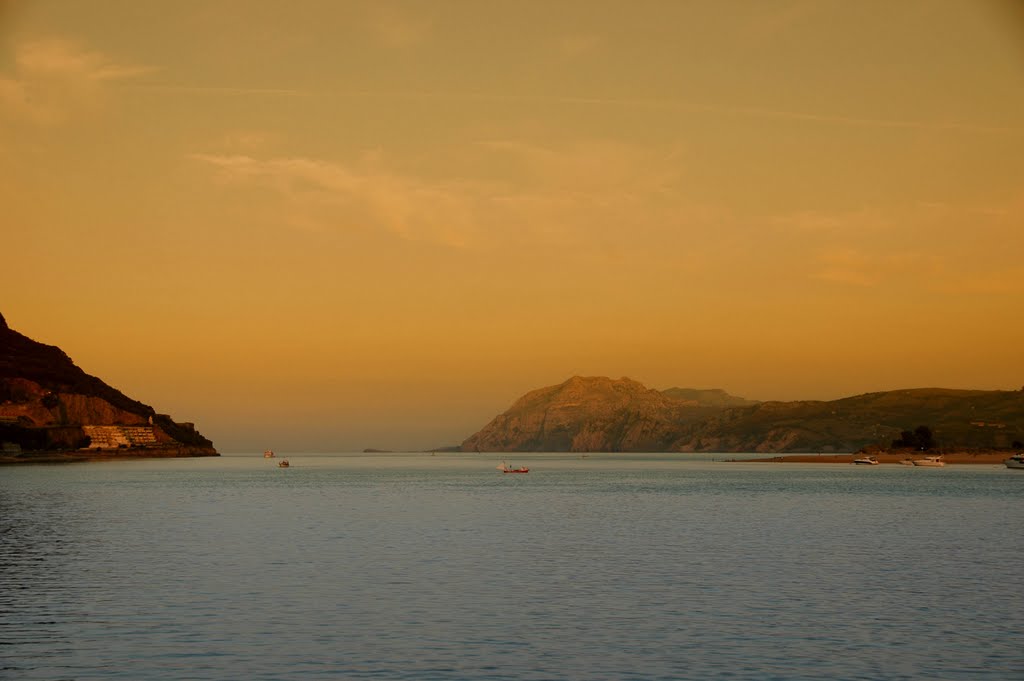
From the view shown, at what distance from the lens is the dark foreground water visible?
33.5 metres

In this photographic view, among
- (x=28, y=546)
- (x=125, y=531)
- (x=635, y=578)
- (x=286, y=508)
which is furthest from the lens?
→ (x=286, y=508)

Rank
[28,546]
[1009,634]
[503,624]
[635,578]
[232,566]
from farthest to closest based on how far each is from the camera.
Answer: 1. [28,546]
2. [232,566]
3. [635,578]
4. [503,624]
5. [1009,634]

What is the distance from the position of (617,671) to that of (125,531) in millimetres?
63544

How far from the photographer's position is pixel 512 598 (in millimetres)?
46906

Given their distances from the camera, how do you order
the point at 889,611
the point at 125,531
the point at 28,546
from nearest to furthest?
the point at 889,611
the point at 28,546
the point at 125,531

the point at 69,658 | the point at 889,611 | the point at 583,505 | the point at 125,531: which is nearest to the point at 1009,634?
the point at 889,611

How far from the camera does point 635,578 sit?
176ft

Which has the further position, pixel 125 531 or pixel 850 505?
pixel 850 505

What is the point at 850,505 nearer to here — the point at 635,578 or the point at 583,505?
the point at 583,505

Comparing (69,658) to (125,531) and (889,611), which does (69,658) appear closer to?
(889,611)

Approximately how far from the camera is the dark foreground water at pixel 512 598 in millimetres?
33500

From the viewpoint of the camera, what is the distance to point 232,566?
59531mm

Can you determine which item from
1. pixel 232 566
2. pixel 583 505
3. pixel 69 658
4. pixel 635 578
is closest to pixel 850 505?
pixel 583 505

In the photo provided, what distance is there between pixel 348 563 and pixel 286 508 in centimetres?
5929
